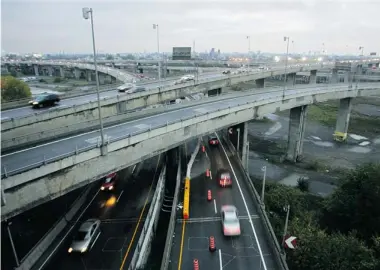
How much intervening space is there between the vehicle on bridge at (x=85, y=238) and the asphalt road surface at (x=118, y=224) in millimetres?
410

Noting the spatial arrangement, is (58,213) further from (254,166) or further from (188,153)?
(254,166)

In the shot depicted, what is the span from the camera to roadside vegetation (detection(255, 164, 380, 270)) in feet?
75.3

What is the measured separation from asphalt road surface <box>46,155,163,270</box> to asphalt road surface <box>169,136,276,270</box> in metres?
4.51

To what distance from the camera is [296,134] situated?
54.1 m

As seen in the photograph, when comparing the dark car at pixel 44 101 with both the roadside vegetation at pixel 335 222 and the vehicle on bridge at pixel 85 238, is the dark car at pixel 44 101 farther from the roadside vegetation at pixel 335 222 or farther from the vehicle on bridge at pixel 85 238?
the roadside vegetation at pixel 335 222

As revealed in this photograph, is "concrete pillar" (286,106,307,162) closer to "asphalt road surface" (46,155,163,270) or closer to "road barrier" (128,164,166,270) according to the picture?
"asphalt road surface" (46,155,163,270)

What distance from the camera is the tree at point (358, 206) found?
97.0 feet

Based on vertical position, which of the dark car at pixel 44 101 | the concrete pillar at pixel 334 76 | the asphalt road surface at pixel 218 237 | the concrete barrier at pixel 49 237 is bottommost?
the concrete barrier at pixel 49 237

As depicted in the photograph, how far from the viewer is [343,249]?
2353 centimetres

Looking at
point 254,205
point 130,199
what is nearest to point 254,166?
point 254,205

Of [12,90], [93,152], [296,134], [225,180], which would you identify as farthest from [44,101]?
[12,90]

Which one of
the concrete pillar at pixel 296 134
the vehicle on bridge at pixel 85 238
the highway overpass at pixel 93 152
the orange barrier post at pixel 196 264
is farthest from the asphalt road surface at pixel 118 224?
the concrete pillar at pixel 296 134

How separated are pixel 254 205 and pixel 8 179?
2163 centimetres

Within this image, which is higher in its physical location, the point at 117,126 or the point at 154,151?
the point at 117,126
